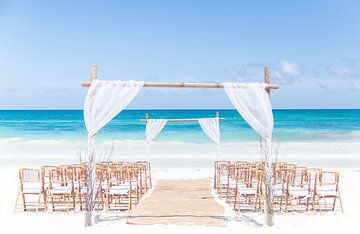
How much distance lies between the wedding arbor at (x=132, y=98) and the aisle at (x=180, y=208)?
2.76 ft

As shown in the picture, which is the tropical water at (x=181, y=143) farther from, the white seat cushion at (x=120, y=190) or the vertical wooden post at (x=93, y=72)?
the vertical wooden post at (x=93, y=72)

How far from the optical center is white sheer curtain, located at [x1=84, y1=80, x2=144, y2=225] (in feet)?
24.0

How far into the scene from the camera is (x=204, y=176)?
14.3 m

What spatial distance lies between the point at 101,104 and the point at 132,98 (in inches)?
18.6

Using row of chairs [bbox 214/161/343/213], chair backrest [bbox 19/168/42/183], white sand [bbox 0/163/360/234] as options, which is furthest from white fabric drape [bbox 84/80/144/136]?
row of chairs [bbox 214/161/343/213]

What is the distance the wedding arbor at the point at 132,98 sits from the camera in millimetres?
7270

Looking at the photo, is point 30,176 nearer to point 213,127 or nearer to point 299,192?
point 299,192

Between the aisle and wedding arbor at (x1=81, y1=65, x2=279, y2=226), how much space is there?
840 mm

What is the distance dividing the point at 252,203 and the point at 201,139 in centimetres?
2638

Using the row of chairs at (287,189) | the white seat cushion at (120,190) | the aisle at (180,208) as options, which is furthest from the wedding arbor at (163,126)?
the white seat cushion at (120,190)

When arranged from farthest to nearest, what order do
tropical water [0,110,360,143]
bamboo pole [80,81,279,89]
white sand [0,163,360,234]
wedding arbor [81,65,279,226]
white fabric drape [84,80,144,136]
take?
tropical water [0,110,360,143] → bamboo pole [80,81,279,89] → white fabric drape [84,80,144,136] → wedding arbor [81,65,279,226] → white sand [0,163,360,234]

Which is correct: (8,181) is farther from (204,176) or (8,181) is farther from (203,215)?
(203,215)

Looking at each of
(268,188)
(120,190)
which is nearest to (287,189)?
(268,188)

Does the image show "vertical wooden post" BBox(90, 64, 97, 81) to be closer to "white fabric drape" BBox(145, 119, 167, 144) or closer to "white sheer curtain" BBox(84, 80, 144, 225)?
"white sheer curtain" BBox(84, 80, 144, 225)
